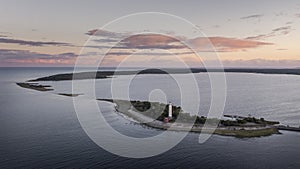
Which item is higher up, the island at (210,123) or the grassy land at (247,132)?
the island at (210,123)

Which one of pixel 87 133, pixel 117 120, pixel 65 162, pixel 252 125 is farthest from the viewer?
pixel 117 120

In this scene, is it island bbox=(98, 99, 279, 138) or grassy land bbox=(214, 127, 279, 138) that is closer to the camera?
grassy land bbox=(214, 127, 279, 138)

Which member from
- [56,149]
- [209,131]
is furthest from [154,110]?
[56,149]

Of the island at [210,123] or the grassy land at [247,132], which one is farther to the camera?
the island at [210,123]

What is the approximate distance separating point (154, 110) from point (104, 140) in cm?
2064

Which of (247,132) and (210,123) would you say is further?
(210,123)

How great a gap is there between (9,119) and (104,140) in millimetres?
24952

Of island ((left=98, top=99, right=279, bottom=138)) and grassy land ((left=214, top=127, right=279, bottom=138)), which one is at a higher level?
island ((left=98, top=99, right=279, bottom=138))

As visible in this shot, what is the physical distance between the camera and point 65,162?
28234mm

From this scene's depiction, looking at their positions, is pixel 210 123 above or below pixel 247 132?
above

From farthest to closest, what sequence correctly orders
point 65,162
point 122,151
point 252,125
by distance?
point 252,125 < point 122,151 < point 65,162

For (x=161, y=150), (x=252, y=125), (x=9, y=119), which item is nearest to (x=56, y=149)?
(x=161, y=150)

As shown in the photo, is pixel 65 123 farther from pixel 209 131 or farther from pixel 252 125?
pixel 252 125

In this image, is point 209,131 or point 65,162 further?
point 209,131
